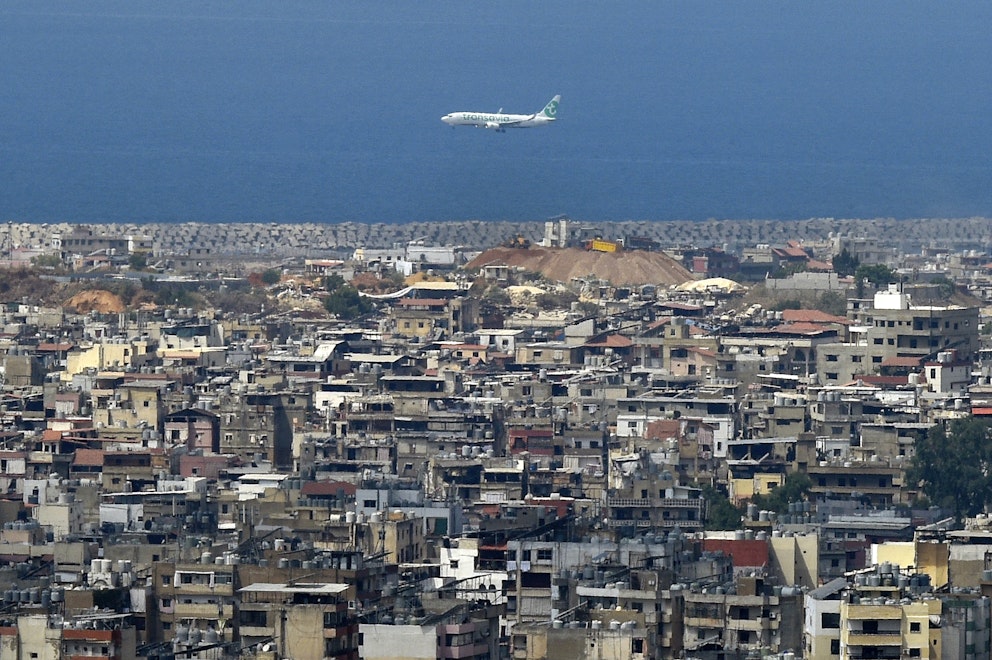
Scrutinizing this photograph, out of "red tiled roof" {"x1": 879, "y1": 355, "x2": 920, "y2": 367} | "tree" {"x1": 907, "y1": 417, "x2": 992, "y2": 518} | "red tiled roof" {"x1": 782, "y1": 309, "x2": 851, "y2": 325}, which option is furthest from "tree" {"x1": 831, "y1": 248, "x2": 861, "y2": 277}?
"tree" {"x1": 907, "y1": 417, "x2": 992, "y2": 518}

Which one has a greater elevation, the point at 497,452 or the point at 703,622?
the point at 497,452

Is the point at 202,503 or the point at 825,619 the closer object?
the point at 825,619

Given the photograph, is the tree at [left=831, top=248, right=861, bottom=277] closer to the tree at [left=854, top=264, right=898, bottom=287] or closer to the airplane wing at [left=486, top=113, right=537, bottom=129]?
the tree at [left=854, top=264, right=898, bottom=287]

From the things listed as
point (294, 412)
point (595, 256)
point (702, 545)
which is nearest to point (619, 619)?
point (702, 545)

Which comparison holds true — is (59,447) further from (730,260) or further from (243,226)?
(243,226)

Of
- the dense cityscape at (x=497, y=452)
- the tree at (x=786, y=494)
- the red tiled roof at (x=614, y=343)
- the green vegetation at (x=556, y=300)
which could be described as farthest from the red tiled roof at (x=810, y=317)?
the tree at (x=786, y=494)

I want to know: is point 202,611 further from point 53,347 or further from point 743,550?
point 53,347

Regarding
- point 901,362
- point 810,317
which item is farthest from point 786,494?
point 810,317

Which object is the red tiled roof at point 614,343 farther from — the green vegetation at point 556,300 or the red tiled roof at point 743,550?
the red tiled roof at point 743,550

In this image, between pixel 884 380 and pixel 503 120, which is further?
pixel 503 120
